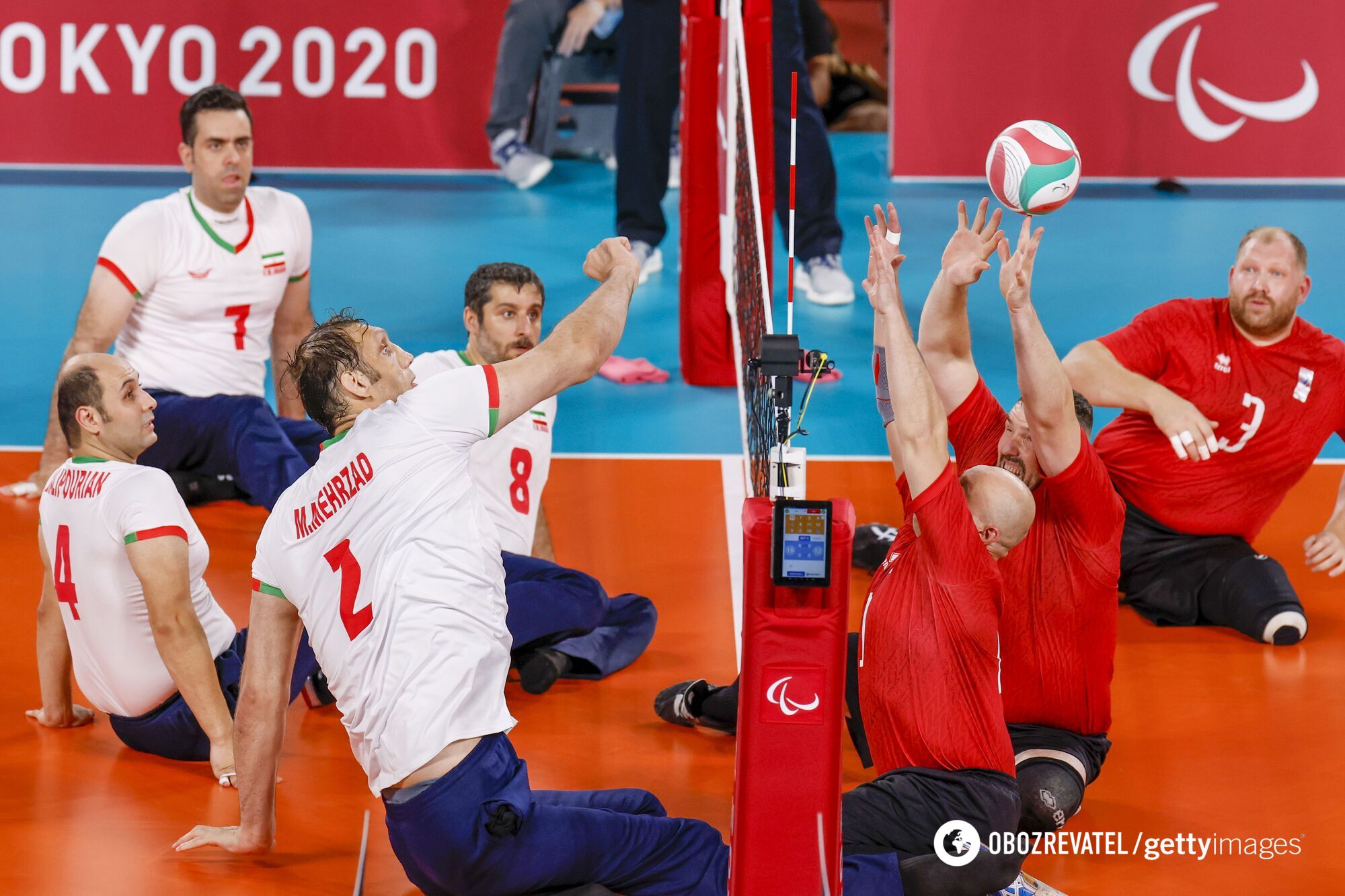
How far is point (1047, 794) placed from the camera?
521cm

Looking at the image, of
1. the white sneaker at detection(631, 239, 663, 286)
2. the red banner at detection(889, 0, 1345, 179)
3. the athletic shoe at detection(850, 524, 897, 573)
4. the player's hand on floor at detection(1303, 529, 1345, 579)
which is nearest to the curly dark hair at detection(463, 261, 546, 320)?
the athletic shoe at detection(850, 524, 897, 573)

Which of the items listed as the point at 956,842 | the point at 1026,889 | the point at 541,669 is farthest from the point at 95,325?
the point at 1026,889

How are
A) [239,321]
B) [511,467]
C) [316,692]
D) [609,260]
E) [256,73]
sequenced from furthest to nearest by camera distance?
[256,73]
[239,321]
[511,467]
[316,692]
[609,260]

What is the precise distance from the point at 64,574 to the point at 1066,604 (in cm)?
324

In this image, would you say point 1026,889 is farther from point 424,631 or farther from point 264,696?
point 264,696

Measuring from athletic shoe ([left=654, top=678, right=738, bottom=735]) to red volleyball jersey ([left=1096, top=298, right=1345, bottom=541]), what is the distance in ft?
7.44

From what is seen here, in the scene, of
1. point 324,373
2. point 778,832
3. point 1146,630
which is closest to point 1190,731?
point 1146,630

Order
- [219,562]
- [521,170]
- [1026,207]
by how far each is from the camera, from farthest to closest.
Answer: [521,170] → [219,562] → [1026,207]

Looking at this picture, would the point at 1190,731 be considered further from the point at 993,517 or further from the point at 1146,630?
the point at 993,517

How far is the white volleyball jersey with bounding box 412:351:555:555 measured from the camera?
251 inches

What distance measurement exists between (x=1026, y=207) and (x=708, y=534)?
2.50 metres

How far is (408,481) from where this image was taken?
4488 millimetres

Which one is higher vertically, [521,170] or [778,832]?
[521,170]

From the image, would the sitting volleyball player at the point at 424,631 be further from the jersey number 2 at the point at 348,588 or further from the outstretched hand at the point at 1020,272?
the outstretched hand at the point at 1020,272
